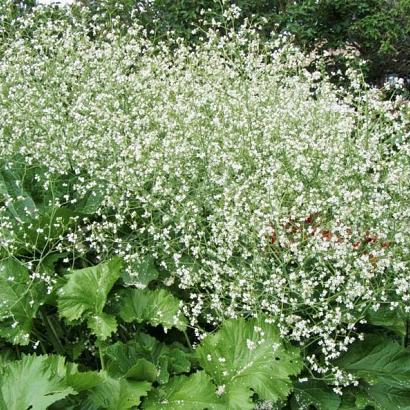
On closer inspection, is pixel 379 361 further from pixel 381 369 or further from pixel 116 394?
pixel 116 394

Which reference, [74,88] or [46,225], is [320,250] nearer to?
[46,225]

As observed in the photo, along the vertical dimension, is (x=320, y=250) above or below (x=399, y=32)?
below

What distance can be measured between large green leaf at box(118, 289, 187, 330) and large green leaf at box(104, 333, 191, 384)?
0.12 m

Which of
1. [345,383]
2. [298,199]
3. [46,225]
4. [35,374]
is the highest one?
[46,225]

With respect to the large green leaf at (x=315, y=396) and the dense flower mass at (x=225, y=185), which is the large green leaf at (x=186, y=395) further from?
the large green leaf at (x=315, y=396)

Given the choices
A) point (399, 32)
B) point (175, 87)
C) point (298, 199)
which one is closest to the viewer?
point (298, 199)

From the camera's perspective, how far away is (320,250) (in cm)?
285

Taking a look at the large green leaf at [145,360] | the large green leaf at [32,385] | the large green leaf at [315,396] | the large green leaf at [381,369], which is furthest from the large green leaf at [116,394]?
the large green leaf at [381,369]

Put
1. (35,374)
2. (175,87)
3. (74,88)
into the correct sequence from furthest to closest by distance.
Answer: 1. (74,88)
2. (175,87)
3. (35,374)

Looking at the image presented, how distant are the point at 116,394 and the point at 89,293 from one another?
1.81 feet

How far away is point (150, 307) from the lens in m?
3.25

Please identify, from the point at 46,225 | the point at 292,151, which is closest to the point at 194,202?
the point at 292,151

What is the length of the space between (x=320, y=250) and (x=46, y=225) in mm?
1489

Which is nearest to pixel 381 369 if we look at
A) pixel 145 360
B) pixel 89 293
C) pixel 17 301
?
pixel 145 360
